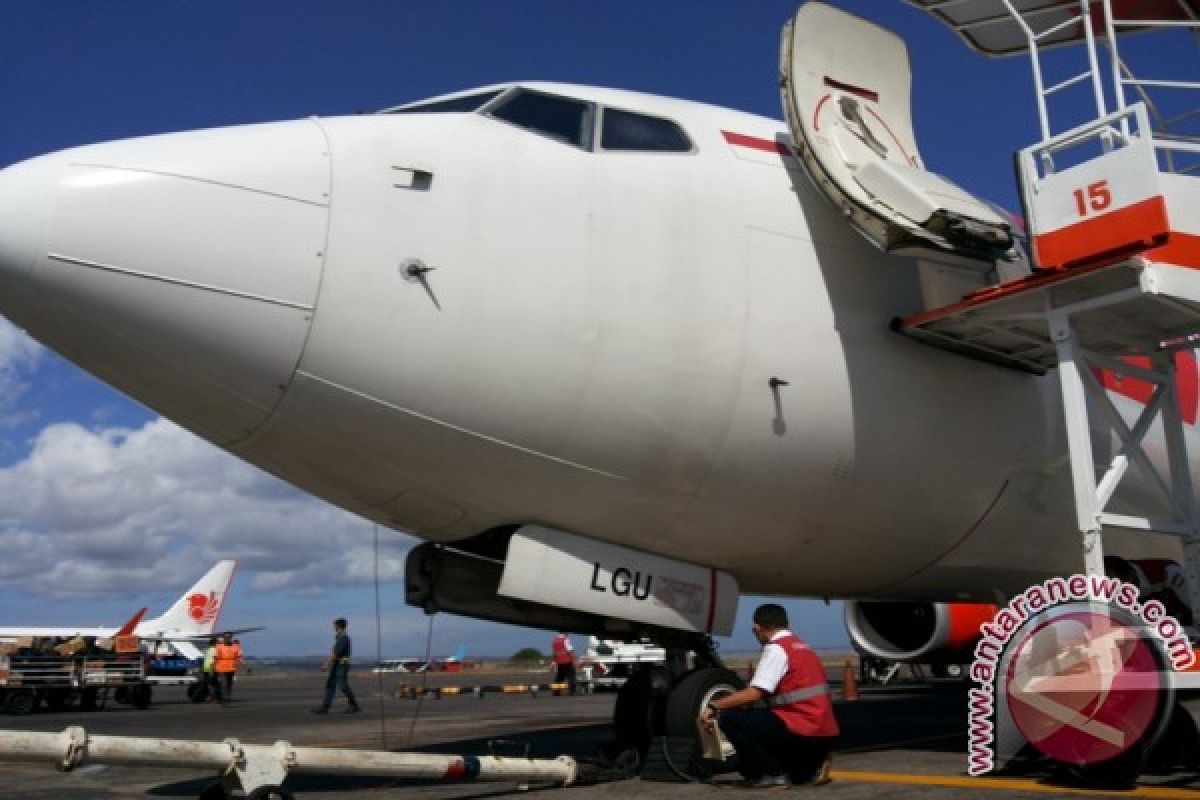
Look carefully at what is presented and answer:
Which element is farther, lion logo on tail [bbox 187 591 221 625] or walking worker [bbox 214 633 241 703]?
lion logo on tail [bbox 187 591 221 625]

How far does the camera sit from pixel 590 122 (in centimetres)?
762

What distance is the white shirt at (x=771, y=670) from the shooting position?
22.7 feet

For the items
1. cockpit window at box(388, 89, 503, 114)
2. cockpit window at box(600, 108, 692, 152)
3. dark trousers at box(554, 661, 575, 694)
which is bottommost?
dark trousers at box(554, 661, 575, 694)

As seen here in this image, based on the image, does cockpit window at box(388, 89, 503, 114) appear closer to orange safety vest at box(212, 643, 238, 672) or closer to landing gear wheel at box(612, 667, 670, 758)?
landing gear wheel at box(612, 667, 670, 758)

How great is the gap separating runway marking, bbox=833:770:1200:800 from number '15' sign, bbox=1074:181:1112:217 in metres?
3.67

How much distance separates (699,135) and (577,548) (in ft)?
9.98

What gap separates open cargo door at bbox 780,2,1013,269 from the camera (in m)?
7.57

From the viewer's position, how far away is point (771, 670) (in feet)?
22.8

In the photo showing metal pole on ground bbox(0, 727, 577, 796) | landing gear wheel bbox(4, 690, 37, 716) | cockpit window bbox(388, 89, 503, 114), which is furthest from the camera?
landing gear wheel bbox(4, 690, 37, 716)

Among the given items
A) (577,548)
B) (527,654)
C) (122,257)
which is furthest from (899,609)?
(527,654)

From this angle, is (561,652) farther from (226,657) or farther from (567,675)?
(226,657)

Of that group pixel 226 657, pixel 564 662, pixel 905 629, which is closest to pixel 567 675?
pixel 564 662

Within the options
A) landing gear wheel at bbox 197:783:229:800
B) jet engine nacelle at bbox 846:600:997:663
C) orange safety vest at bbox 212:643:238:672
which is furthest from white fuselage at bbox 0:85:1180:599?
orange safety vest at bbox 212:643:238:672

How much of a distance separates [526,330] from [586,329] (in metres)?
0.38
